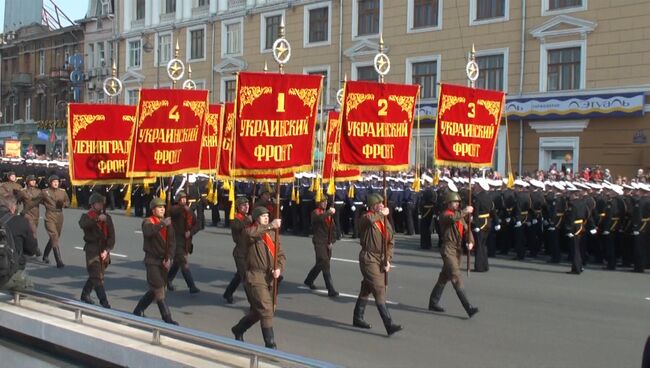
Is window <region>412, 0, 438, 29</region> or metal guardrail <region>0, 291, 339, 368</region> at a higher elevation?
window <region>412, 0, 438, 29</region>

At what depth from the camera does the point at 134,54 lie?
158ft

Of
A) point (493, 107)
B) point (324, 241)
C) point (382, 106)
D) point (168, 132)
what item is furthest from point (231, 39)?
point (382, 106)

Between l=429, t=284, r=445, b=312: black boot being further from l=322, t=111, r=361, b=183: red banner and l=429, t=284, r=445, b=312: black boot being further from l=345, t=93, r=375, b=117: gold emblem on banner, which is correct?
l=322, t=111, r=361, b=183: red banner

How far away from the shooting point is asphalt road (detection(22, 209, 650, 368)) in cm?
926

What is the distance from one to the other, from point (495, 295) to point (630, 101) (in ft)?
49.2

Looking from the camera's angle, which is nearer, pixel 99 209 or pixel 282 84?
pixel 282 84

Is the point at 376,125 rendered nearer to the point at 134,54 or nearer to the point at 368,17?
the point at 368,17

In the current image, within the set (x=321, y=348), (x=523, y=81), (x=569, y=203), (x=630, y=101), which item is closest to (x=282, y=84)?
(x=321, y=348)

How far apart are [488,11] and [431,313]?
20568mm

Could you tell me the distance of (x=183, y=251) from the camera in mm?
13203

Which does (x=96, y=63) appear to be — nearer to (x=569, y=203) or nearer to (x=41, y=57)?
(x=41, y=57)

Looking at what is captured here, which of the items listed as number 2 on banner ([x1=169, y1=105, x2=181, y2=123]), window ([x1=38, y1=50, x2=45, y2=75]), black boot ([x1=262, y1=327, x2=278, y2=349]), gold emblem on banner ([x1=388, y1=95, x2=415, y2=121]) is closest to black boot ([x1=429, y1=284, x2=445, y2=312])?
gold emblem on banner ([x1=388, y1=95, x2=415, y2=121])

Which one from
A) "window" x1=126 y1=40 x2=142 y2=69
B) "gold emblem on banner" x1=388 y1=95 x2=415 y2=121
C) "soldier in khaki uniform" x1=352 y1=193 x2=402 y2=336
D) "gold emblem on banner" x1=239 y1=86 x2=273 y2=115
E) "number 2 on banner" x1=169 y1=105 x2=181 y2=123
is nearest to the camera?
"gold emblem on banner" x1=239 y1=86 x2=273 y2=115

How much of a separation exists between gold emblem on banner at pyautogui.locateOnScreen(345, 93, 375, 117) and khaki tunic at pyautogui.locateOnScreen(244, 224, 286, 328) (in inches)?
112
